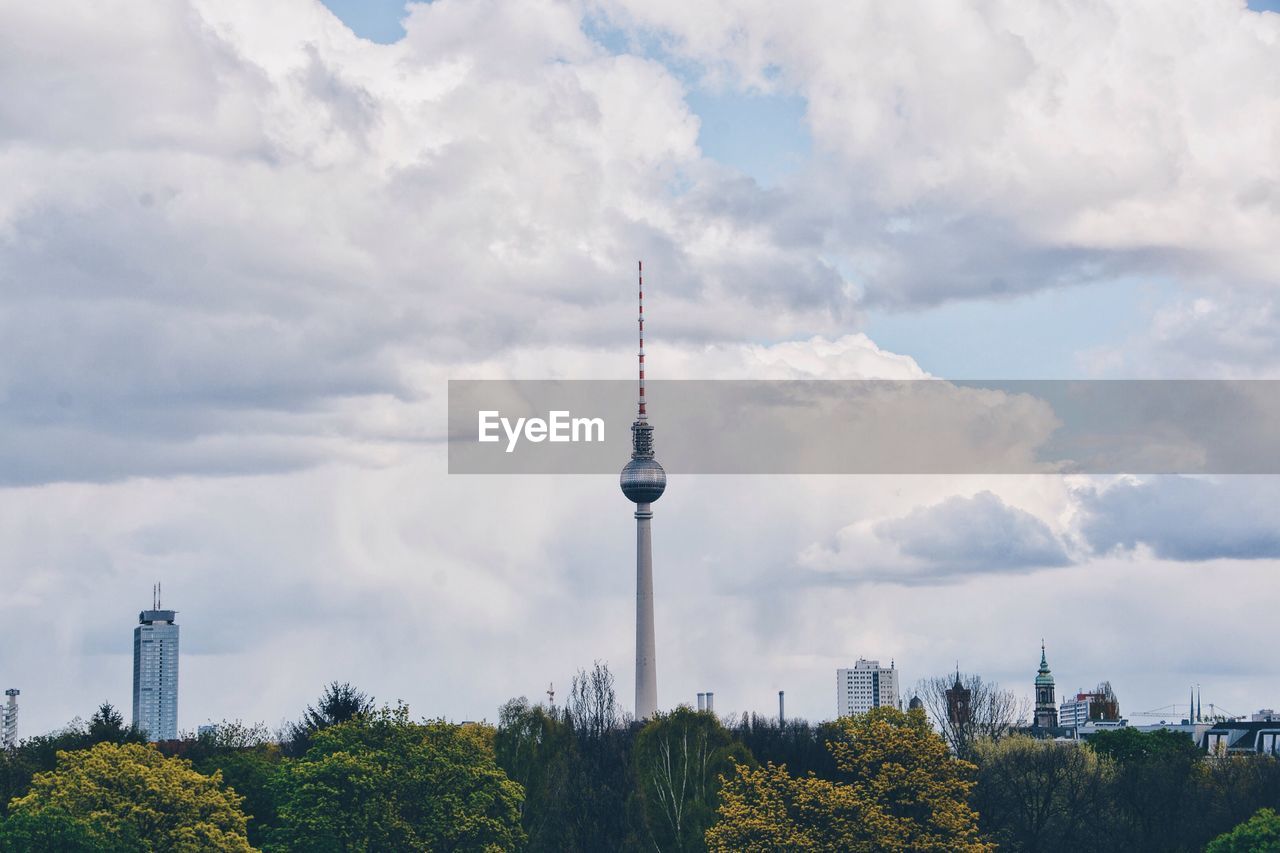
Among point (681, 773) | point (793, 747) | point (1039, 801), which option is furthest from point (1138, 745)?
point (681, 773)

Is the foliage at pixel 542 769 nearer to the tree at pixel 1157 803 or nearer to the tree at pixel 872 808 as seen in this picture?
the tree at pixel 872 808

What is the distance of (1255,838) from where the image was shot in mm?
102188

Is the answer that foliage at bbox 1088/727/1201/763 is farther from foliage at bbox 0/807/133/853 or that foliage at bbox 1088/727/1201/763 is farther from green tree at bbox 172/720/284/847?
foliage at bbox 0/807/133/853

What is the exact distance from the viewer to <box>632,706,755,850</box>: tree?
124 m

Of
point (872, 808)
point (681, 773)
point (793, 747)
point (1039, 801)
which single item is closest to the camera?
point (872, 808)

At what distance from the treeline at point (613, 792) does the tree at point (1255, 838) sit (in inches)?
6.1

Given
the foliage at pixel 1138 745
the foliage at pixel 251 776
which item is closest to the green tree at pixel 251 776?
the foliage at pixel 251 776

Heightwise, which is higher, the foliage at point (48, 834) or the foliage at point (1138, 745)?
the foliage at point (1138, 745)

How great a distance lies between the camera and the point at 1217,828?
4835 inches

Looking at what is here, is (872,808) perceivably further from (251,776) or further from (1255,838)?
(251,776)

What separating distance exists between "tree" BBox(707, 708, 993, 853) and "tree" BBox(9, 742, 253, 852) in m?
27.7

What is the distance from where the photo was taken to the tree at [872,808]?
98188 millimetres

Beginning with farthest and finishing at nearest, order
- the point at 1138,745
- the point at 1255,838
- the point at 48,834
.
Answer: the point at 1138,745, the point at 1255,838, the point at 48,834

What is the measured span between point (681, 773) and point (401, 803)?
124 ft
